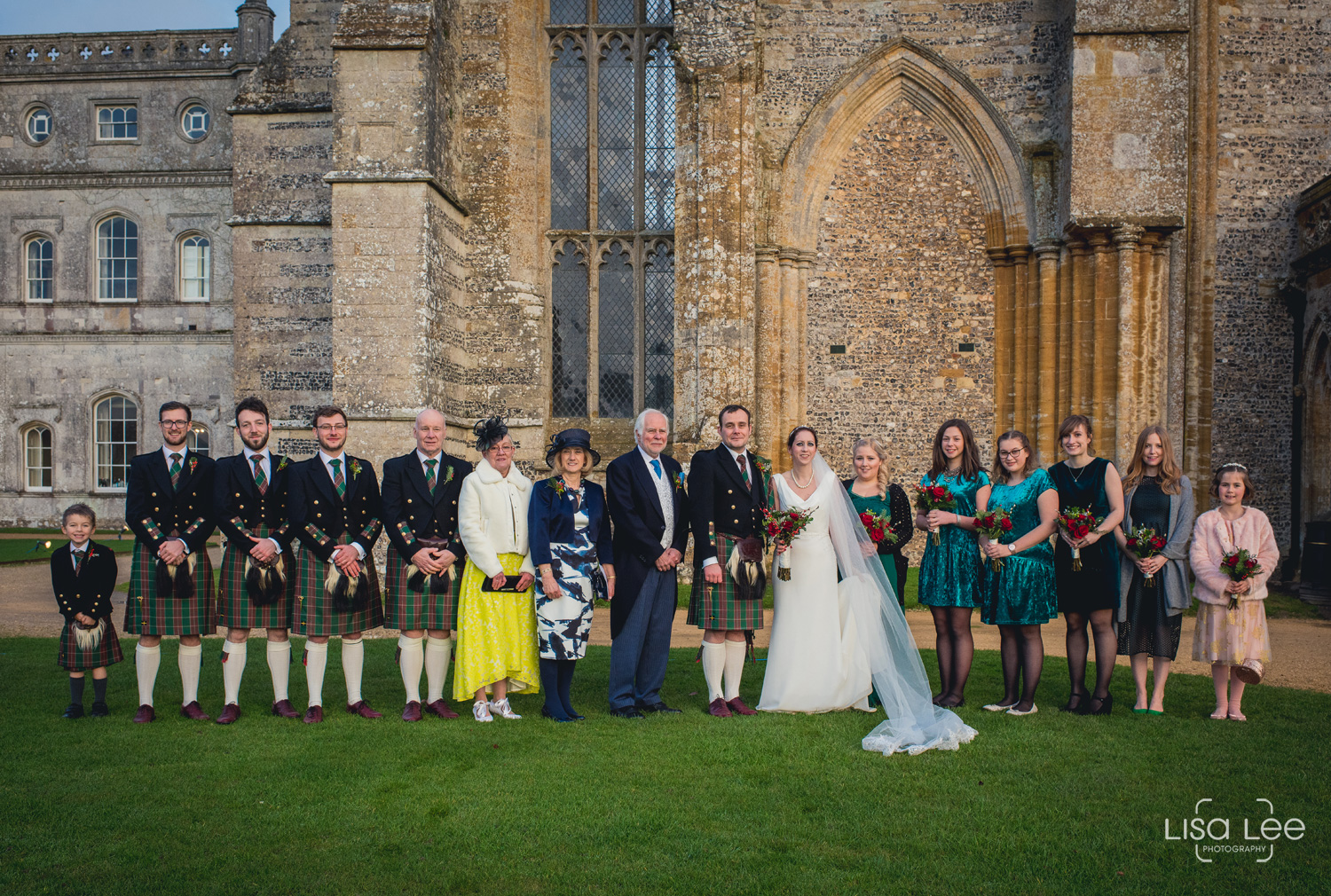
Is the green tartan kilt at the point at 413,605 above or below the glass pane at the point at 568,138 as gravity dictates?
below

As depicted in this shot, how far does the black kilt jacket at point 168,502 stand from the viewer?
583 centimetres

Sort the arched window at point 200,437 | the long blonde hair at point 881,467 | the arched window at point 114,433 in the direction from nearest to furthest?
the long blonde hair at point 881,467 < the arched window at point 200,437 < the arched window at point 114,433

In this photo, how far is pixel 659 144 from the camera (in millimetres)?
14000

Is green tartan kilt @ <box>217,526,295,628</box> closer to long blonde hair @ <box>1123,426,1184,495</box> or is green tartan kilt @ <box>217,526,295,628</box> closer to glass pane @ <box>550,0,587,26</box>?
long blonde hair @ <box>1123,426,1184,495</box>

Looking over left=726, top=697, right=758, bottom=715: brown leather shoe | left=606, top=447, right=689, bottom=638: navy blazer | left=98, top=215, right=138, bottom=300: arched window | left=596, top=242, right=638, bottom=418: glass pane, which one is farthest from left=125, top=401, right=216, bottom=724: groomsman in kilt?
left=98, top=215, right=138, bottom=300: arched window

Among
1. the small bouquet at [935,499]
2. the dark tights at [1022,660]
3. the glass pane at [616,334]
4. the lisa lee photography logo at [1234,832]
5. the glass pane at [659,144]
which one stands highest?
the glass pane at [659,144]

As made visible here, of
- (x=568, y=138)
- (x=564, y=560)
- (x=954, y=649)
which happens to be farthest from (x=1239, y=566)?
(x=568, y=138)

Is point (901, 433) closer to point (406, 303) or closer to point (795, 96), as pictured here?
point (795, 96)

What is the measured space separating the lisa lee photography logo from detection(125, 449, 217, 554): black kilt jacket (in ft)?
17.8

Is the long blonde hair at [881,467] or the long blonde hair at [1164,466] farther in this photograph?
the long blonde hair at [881,467]

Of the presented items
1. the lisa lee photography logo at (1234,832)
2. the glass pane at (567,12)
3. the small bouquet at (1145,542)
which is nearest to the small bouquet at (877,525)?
the small bouquet at (1145,542)

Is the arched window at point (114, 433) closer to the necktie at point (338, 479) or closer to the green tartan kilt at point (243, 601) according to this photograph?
the green tartan kilt at point (243, 601)

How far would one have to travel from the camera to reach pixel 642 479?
20.2 feet

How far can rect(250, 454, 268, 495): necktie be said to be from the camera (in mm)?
5930
